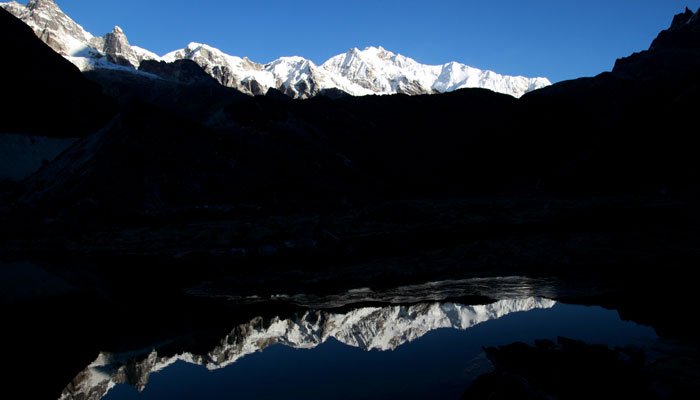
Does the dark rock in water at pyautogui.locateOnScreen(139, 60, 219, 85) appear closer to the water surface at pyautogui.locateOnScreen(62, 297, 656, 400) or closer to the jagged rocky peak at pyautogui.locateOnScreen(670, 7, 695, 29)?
the jagged rocky peak at pyautogui.locateOnScreen(670, 7, 695, 29)

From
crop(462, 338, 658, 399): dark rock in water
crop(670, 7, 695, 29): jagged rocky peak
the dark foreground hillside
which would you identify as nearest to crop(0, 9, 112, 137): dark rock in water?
the dark foreground hillside

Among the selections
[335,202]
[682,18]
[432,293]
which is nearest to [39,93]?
[335,202]

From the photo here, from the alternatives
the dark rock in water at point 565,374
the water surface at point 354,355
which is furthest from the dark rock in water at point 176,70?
the dark rock in water at point 565,374

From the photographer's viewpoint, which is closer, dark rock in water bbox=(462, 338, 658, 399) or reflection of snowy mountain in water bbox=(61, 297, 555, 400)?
dark rock in water bbox=(462, 338, 658, 399)

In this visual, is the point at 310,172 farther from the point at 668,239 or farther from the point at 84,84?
the point at 84,84

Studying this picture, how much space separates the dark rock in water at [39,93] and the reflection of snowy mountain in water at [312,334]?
59.4 metres

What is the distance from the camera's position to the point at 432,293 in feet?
52.8

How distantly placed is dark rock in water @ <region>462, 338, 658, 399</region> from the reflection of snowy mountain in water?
10.6ft

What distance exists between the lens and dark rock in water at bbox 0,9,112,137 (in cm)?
6323

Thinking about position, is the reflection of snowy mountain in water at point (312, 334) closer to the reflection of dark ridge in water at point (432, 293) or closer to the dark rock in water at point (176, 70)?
the reflection of dark ridge in water at point (432, 293)

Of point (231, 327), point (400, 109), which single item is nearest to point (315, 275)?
point (231, 327)

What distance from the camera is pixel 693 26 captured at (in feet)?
341

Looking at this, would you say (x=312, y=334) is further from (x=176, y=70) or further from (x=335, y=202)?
Result: (x=176, y=70)

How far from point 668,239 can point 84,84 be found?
84.0 m
